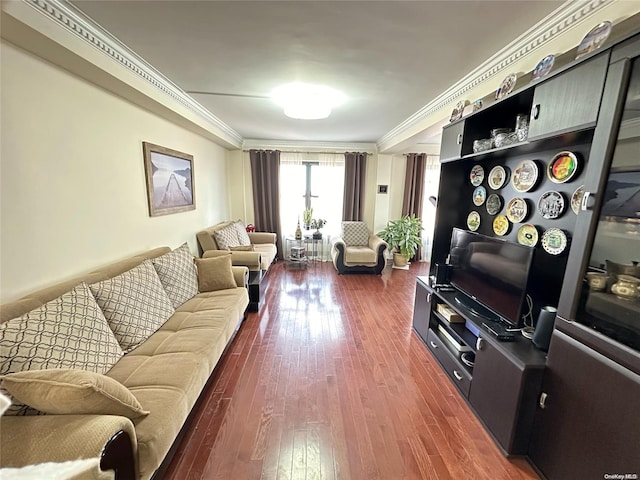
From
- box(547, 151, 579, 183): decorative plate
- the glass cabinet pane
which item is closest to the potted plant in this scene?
box(547, 151, 579, 183): decorative plate

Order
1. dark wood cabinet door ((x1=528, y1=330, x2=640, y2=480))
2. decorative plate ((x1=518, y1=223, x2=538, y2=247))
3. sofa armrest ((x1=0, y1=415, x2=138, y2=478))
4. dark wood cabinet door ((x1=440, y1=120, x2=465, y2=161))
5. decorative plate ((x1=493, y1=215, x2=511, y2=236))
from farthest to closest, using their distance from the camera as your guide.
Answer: dark wood cabinet door ((x1=440, y1=120, x2=465, y2=161)) → decorative plate ((x1=493, y1=215, x2=511, y2=236)) → decorative plate ((x1=518, y1=223, x2=538, y2=247)) → dark wood cabinet door ((x1=528, y1=330, x2=640, y2=480)) → sofa armrest ((x1=0, y1=415, x2=138, y2=478))

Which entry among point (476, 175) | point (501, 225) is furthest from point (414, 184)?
point (501, 225)

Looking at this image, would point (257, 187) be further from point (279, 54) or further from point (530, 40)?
point (530, 40)

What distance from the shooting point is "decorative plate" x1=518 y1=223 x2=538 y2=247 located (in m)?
1.80

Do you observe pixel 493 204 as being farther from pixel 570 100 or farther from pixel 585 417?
pixel 585 417

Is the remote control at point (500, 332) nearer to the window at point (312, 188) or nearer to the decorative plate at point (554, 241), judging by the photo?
the decorative plate at point (554, 241)

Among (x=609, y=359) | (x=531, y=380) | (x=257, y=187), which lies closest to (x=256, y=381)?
(x=531, y=380)

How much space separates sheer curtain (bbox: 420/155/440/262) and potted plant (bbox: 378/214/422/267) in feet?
1.87

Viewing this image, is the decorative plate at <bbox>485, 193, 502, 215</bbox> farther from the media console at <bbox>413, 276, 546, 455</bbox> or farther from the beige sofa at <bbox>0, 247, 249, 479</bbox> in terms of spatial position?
the beige sofa at <bbox>0, 247, 249, 479</bbox>

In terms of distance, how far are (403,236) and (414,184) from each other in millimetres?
1276

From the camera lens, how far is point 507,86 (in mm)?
1730

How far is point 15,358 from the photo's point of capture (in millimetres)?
1130

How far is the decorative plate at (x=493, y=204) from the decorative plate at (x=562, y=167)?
431 millimetres

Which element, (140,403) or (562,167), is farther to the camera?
(562,167)
